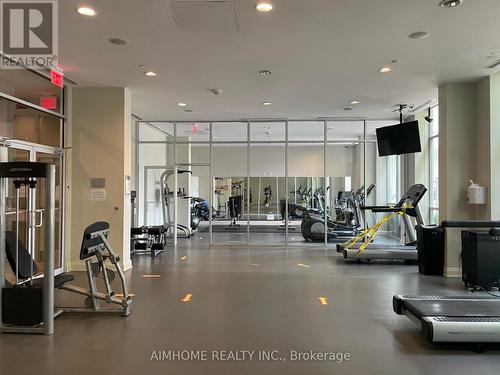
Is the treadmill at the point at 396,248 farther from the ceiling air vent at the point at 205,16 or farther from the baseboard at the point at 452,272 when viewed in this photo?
the ceiling air vent at the point at 205,16

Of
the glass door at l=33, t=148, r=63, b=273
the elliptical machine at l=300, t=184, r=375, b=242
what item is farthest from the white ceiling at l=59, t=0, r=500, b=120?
the elliptical machine at l=300, t=184, r=375, b=242

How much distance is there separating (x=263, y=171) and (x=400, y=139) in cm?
535

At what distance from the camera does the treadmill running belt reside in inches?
144

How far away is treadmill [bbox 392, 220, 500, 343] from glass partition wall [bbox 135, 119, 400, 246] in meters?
5.89

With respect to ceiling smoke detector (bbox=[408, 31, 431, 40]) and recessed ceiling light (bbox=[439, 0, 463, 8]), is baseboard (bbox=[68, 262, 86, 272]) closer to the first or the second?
ceiling smoke detector (bbox=[408, 31, 431, 40])

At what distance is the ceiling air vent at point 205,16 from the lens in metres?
3.78

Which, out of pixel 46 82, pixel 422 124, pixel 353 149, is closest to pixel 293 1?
pixel 46 82

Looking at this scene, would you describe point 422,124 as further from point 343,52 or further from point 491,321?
point 491,321

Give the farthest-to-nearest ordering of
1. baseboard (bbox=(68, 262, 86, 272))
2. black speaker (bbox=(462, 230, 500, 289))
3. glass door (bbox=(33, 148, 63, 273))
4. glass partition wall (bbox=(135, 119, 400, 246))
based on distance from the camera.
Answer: glass partition wall (bbox=(135, 119, 400, 246)) → baseboard (bbox=(68, 262, 86, 272)) → glass door (bbox=(33, 148, 63, 273)) → black speaker (bbox=(462, 230, 500, 289))

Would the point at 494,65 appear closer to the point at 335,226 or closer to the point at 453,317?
the point at 453,317

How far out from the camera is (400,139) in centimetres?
783

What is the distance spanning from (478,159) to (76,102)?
711 cm

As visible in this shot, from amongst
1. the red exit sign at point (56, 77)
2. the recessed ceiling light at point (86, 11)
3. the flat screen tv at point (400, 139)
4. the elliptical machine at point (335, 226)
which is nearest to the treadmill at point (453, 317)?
the flat screen tv at point (400, 139)

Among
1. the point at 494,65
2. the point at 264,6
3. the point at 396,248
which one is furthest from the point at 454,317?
the point at 396,248
